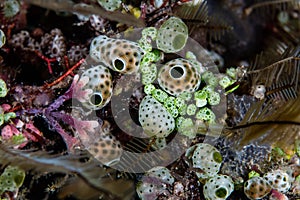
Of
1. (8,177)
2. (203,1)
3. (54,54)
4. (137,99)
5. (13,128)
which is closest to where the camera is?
(8,177)

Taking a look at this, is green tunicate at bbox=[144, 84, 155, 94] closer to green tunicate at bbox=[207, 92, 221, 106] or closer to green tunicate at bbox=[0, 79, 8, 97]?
green tunicate at bbox=[207, 92, 221, 106]

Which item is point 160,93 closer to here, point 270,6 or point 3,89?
point 3,89

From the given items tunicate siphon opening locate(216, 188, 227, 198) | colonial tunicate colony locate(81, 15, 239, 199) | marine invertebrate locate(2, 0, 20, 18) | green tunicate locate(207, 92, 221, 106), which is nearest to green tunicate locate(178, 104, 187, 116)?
colonial tunicate colony locate(81, 15, 239, 199)

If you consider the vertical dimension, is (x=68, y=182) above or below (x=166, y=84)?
below

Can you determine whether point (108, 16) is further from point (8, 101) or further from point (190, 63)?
point (8, 101)

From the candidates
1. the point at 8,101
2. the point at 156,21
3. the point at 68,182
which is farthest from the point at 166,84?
the point at 8,101

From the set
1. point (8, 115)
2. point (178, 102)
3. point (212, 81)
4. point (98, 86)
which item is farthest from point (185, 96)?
point (8, 115)

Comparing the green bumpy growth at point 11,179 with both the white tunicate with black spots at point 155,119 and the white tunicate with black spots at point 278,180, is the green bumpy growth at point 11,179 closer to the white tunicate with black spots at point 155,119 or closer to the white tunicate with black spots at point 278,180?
the white tunicate with black spots at point 155,119
